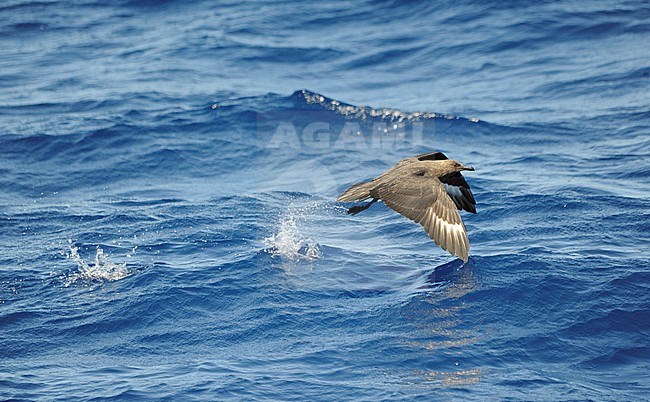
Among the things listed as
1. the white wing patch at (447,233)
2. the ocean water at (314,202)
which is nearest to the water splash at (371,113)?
the ocean water at (314,202)

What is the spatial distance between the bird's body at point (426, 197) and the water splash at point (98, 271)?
2.89 meters

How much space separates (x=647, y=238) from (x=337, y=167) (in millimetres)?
4762

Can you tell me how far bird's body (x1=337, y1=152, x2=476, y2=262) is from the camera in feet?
27.9

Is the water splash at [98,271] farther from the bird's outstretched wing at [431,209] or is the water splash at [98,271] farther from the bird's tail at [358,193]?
the bird's outstretched wing at [431,209]

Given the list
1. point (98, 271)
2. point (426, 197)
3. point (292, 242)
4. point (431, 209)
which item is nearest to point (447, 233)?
point (431, 209)

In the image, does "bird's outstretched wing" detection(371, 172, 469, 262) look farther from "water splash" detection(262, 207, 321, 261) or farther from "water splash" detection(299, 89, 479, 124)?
"water splash" detection(299, 89, 479, 124)

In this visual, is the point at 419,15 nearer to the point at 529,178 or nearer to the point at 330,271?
the point at 529,178

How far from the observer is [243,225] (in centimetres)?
1138

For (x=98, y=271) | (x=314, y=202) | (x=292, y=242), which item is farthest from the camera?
(x=314, y=202)

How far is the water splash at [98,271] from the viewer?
995 cm

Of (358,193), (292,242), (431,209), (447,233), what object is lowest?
(292,242)

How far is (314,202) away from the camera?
1205 cm

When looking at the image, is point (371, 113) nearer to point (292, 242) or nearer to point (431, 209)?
point (292, 242)

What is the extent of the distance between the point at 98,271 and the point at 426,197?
395cm
